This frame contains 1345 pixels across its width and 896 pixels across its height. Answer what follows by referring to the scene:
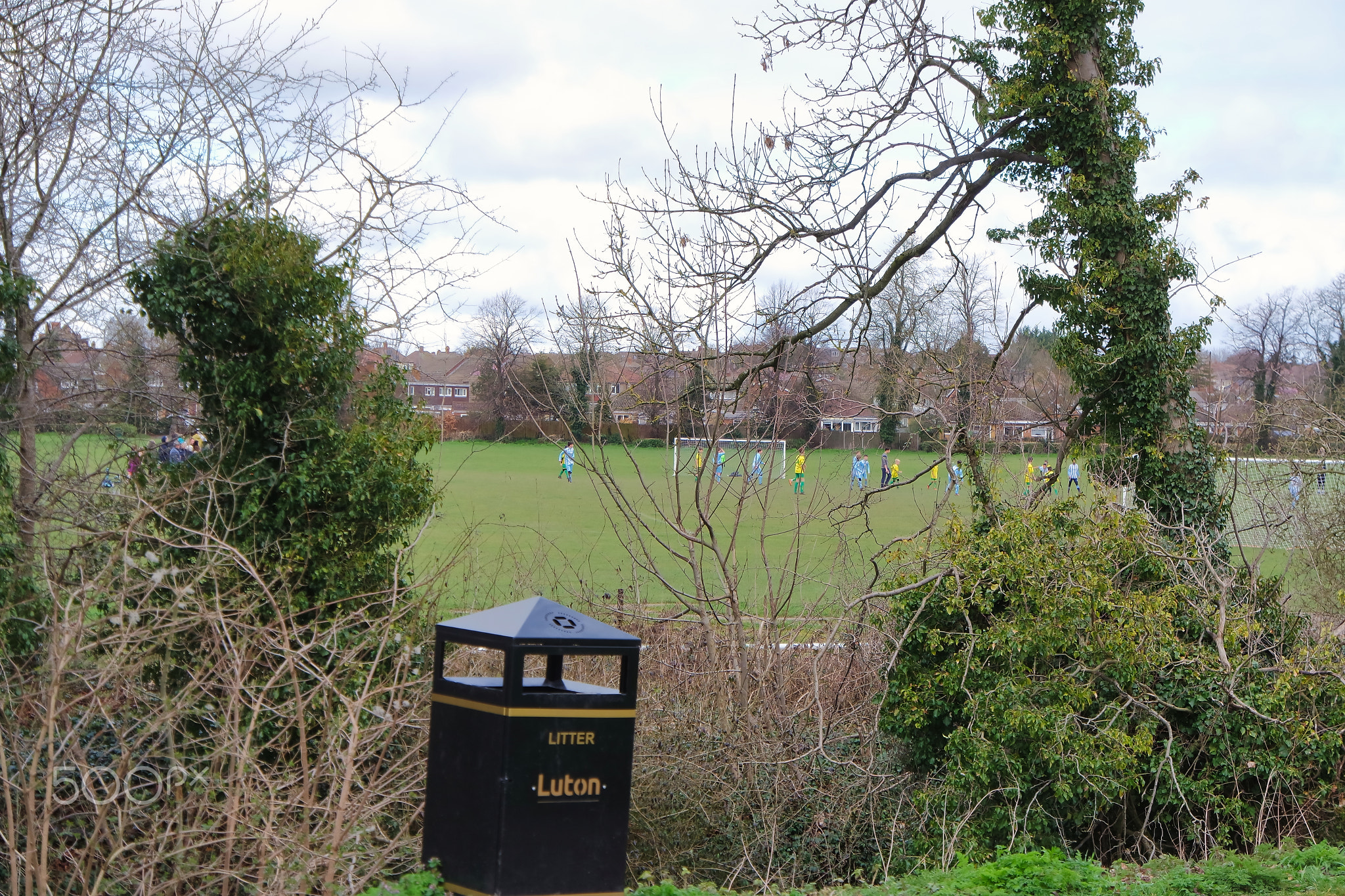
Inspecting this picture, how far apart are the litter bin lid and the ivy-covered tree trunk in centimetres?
1082

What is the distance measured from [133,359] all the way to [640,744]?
7.57 metres

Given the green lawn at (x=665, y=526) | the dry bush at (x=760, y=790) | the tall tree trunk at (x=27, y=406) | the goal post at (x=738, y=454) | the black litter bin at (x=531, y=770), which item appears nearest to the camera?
the black litter bin at (x=531, y=770)

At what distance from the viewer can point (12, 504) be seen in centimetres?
1022

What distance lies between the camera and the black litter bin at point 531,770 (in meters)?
3.77

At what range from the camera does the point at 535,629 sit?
3.92 m

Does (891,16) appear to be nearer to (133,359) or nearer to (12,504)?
(133,359)

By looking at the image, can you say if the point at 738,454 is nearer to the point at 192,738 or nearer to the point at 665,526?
the point at 192,738

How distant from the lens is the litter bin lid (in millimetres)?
3869

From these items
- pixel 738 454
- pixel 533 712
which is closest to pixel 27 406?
pixel 738 454

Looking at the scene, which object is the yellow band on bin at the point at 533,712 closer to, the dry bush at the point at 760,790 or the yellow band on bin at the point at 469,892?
the yellow band on bin at the point at 469,892

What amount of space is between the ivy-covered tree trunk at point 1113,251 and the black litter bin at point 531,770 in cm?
1092

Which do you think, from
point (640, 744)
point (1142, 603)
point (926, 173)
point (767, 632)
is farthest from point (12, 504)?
point (926, 173)

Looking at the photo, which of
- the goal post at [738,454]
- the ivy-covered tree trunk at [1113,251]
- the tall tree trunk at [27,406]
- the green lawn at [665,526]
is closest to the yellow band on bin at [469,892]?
the green lawn at [665,526]

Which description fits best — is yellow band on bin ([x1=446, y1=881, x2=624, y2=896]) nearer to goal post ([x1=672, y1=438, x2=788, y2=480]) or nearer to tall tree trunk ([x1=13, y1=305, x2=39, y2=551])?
goal post ([x1=672, y1=438, x2=788, y2=480])
